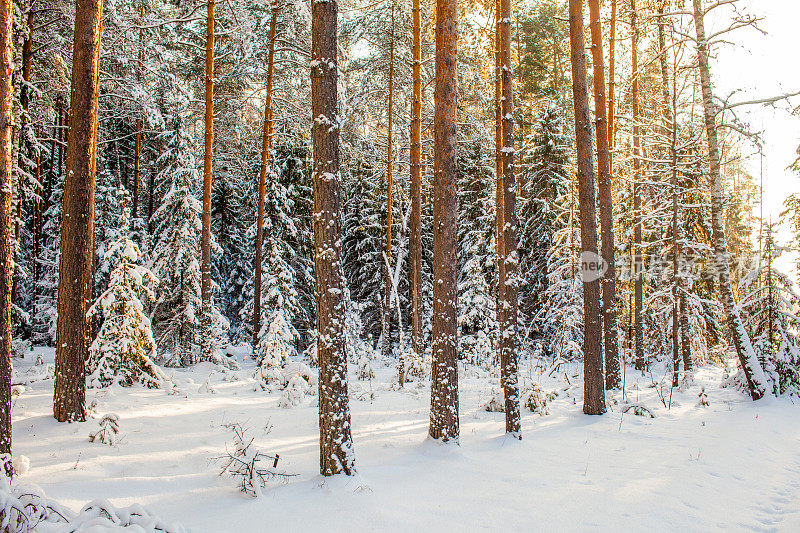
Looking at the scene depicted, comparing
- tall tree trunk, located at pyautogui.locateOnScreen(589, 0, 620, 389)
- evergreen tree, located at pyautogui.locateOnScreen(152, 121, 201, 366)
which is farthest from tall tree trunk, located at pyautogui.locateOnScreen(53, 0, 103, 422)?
tall tree trunk, located at pyautogui.locateOnScreen(589, 0, 620, 389)

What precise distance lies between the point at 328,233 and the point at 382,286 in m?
17.0

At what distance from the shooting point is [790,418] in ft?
32.2

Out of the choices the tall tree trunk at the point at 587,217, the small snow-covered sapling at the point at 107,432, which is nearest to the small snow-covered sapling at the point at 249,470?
the small snow-covered sapling at the point at 107,432

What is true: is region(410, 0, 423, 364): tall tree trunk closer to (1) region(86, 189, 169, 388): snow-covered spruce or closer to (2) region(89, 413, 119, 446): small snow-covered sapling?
(1) region(86, 189, 169, 388): snow-covered spruce

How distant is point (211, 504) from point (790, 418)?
37.0 ft

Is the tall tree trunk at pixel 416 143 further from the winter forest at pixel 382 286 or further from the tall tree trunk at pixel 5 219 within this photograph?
the tall tree trunk at pixel 5 219

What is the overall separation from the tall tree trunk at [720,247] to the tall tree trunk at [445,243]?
26.6ft

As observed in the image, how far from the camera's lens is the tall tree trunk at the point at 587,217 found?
30.9 feet

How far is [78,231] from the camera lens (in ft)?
23.0

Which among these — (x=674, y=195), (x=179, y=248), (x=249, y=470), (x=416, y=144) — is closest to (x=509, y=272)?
(x=249, y=470)

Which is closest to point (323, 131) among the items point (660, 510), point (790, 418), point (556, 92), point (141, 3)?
point (660, 510)

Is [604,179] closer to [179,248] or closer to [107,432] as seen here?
[107,432]

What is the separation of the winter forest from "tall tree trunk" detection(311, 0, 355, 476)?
0.11 ft

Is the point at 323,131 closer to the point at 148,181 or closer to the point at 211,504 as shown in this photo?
the point at 211,504
